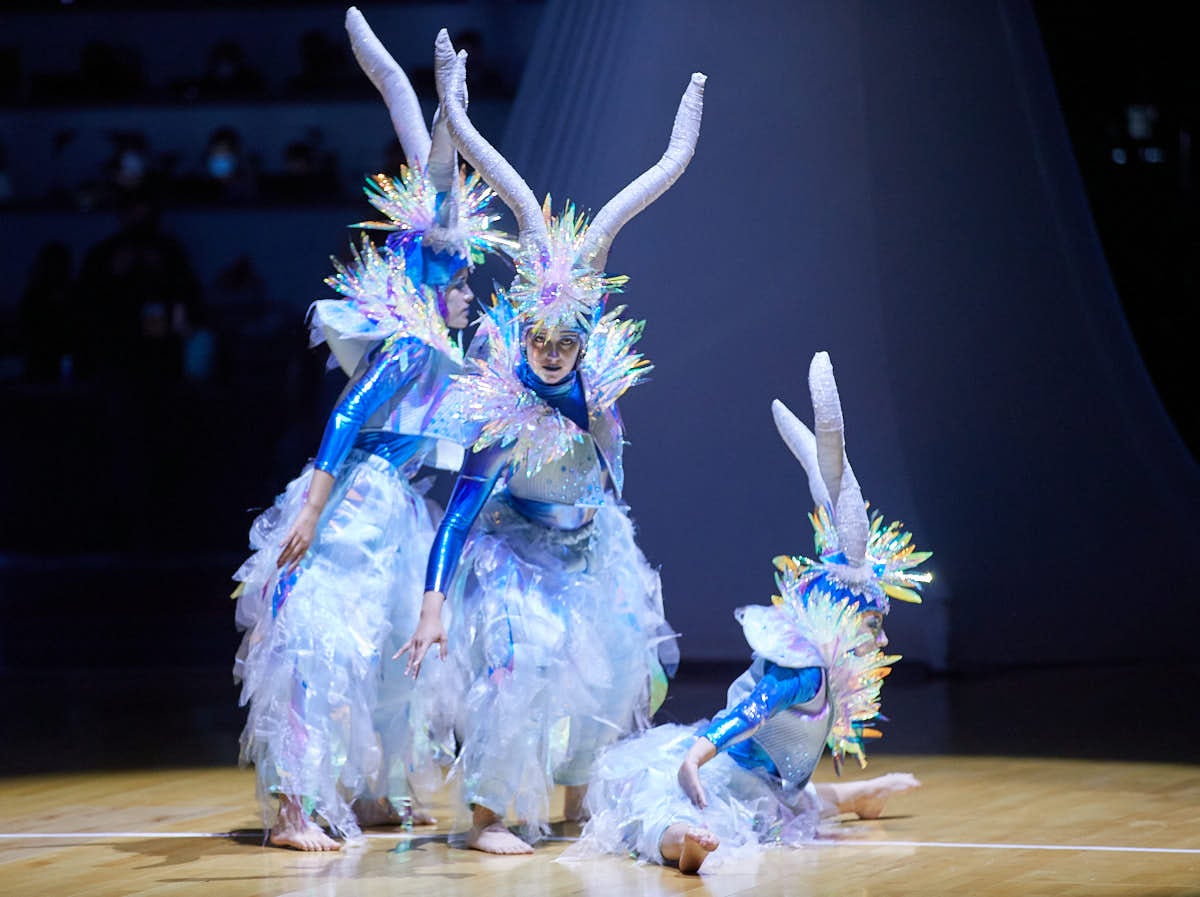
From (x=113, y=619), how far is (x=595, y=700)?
393 centimetres

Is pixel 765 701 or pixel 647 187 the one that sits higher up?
pixel 647 187

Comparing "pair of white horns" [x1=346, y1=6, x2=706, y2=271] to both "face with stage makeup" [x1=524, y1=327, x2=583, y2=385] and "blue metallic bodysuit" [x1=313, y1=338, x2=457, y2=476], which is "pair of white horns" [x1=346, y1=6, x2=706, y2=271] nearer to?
"face with stage makeup" [x1=524, y1=327, x2=583, y2=385]

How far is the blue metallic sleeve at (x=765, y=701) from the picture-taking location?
3.57 metres

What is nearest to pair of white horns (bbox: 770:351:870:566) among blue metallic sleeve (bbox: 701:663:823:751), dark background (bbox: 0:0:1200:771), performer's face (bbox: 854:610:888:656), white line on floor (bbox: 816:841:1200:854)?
performer's face (bbox: 854:610:888:656)

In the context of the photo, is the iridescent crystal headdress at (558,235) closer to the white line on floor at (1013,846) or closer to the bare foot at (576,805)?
the bare foot at (576,805)

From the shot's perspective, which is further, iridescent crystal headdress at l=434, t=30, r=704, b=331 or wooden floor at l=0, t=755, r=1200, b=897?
iridescent crystal headdress at l=434, t=30, r=704, b=331

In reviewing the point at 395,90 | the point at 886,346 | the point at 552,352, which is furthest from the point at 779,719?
the point at 886,346

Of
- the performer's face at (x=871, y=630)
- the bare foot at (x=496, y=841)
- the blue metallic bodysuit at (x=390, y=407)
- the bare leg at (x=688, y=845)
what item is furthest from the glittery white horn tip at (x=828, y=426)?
the bare foot at (x=496, y=841)

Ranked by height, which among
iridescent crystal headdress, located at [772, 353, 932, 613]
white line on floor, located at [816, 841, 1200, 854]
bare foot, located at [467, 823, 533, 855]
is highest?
iridescent crystal headdress, located at [772, 353, 932, 613]

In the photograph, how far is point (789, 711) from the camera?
3.66 meters

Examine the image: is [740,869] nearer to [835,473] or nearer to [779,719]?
[779,719]

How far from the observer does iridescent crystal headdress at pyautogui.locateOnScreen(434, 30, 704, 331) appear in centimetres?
371

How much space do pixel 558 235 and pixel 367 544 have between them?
2.51 feet

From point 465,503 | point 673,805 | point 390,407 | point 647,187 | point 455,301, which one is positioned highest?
point 647,187
